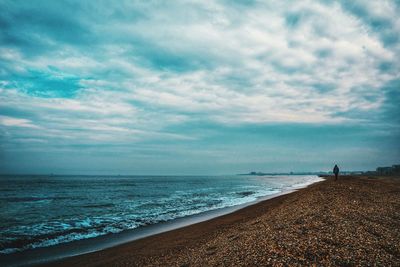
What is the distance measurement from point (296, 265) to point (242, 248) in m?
2.36

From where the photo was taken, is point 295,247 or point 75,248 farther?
point 75,248

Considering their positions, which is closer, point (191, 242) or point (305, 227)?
point (305, 227)

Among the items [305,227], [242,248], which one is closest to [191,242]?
[242,248]

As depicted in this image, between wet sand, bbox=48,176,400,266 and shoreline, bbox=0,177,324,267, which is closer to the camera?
wet sand, bbox=48,176,400,266

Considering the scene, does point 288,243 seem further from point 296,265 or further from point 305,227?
point 305,227

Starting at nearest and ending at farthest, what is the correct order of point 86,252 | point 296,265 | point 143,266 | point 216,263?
point 296,265 → point 216,263 → point 143,266 → point 86,252

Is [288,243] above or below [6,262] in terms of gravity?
above

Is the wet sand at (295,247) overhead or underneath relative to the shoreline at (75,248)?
overhead

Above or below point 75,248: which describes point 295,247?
above

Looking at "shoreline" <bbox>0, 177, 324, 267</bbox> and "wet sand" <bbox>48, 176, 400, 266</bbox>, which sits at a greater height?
"wet sand" <bbox>48, 176, 400, 266</bbox>

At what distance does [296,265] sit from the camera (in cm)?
664

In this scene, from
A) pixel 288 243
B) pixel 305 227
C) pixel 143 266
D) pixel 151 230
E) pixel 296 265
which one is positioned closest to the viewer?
pixel 296 265

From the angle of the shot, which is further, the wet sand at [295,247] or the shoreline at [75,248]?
the shoreline at [75,248]

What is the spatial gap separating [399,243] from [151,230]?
43.5 feet
